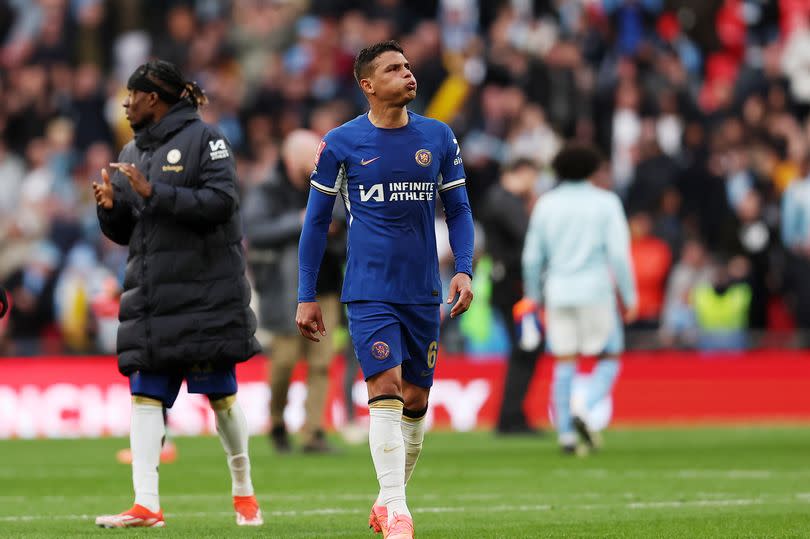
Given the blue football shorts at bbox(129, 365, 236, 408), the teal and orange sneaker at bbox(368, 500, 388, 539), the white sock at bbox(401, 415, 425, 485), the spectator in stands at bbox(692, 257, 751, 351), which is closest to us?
the teal and orange sneaker at bbox(368, 500, 388, 539)

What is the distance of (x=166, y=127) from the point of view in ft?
30.3

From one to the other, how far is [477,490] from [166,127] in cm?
351

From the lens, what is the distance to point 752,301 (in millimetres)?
21422

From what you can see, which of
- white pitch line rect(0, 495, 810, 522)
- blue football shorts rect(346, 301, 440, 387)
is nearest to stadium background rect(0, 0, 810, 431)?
white pitch line rect(0, 495, 810, 522)

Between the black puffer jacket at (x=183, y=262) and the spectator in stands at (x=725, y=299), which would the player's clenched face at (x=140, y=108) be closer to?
the black puffer jacket at (x=183, y=262)

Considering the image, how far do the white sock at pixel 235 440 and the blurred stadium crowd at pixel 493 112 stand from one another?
1022cm

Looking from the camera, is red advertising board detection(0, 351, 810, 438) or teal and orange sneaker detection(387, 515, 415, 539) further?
red advertising board detection(0, 351, 810, 438)

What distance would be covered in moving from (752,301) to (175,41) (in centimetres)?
926

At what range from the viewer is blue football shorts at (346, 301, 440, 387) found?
814 cm

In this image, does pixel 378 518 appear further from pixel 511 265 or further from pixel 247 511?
pixel 511 265

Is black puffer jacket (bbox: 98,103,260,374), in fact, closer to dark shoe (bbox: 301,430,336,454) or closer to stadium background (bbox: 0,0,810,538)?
stadium background (bbox: 0,0,810,538)

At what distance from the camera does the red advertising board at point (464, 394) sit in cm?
1959

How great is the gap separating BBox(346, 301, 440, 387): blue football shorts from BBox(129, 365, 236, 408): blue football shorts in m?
1.13

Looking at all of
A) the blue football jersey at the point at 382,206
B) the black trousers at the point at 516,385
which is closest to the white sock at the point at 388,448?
the blue football jersey at the point at 382,206
